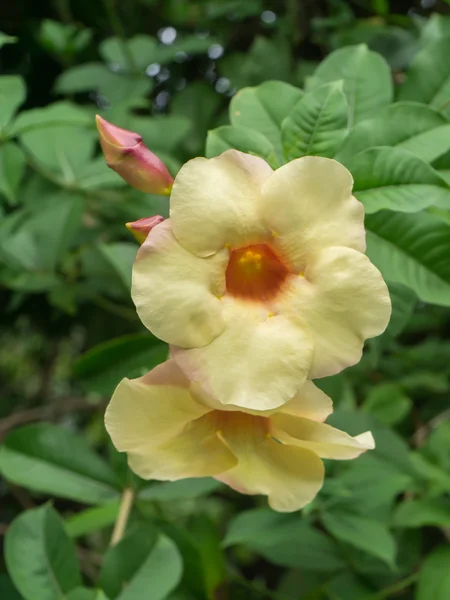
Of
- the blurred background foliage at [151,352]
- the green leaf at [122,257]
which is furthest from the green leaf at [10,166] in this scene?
the green leaf at [122,257]

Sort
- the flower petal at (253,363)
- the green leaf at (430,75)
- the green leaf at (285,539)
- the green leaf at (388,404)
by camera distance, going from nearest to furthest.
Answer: the flower petal at (253,363)
the green leaf at (430,75)
the green leaf at (285,539)
the green leaf at (388,404)

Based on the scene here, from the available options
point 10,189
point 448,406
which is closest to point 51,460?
point 10,189

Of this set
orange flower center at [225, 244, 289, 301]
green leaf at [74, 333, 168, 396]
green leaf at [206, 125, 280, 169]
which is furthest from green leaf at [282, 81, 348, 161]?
green leaf at [74, 333, 168, 396]

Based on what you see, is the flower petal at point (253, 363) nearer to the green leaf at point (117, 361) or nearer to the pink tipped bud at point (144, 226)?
the pink tipped bud at point (144, 226)

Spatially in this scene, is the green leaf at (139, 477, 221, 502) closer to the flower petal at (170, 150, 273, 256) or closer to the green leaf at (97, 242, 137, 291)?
the green leaf at (97, 242, 137, 291)

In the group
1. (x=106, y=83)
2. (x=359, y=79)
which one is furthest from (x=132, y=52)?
(x=359, y=79)

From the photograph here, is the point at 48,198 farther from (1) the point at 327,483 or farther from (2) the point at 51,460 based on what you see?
(1) the point at 327,483
